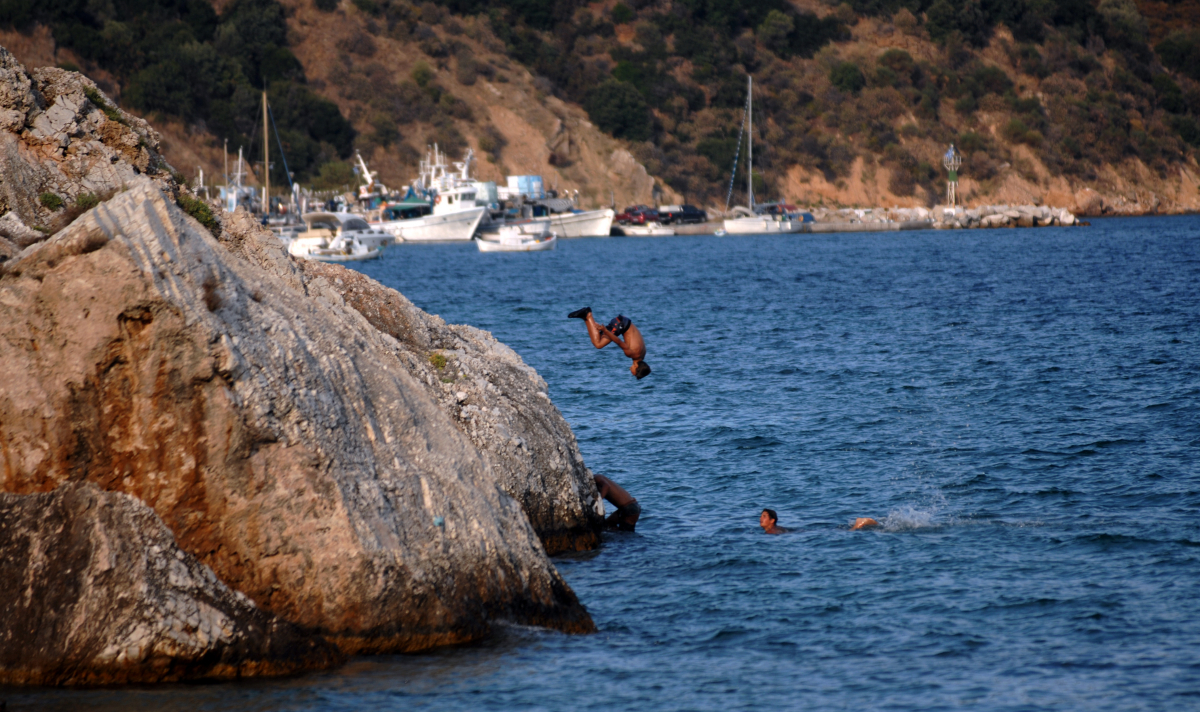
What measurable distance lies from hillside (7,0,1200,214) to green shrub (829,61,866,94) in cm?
33

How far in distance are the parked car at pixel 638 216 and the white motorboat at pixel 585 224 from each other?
269 centimetres

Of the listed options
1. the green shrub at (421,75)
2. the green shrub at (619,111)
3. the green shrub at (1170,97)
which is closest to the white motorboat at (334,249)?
the green shrub at (421,75)

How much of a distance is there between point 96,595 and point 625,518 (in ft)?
26.7

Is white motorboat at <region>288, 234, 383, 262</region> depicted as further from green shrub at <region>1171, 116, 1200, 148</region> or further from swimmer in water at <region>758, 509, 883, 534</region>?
green shrub at <region>1171, 116, 1200, 148</region>

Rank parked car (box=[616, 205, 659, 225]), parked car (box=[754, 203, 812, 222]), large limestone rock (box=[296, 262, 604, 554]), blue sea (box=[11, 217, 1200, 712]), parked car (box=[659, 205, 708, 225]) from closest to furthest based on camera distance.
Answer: blue sea (box=[11, 217, 1200, 712]), large limestone rock (box=[296, 262, 604, 554]), parked car (box=[616, 205, 659, 225]), parked car (box=[659, 205, 708, 225]), parked car (box=[754, 203, 812, 222])

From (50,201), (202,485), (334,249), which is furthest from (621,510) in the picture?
(334,249)

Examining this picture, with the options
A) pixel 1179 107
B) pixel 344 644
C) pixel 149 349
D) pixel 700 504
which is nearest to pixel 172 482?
pixel 149 349

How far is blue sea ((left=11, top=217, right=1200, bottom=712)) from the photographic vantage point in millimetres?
10383

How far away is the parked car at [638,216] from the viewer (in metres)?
116

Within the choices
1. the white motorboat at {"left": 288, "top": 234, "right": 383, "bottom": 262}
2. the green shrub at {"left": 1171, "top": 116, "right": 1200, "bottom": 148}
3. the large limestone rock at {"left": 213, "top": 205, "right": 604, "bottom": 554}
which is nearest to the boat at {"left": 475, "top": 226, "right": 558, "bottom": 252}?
the white motorboat at {"left": 288, "top": 234, "right": 383, "bottom": 262}

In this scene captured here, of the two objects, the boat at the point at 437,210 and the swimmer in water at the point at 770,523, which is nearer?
the swimmer in water at the point at 770,523

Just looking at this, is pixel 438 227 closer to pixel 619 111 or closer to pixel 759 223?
pixel 619 111

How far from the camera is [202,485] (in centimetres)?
1000

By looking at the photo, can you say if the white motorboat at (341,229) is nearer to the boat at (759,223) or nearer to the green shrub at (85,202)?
the boat at (759,223)
